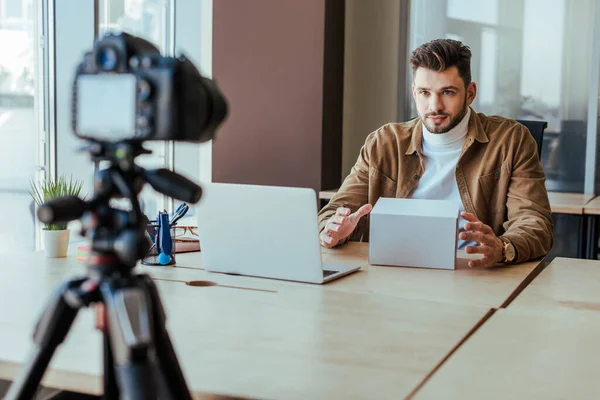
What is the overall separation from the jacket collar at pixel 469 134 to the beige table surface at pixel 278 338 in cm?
108

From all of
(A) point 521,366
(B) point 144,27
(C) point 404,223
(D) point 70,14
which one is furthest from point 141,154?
(B) point 144,27

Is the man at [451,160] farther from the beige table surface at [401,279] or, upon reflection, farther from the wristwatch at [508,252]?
the beige table surface at [401,279]

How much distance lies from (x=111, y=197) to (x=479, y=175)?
6.29 feet

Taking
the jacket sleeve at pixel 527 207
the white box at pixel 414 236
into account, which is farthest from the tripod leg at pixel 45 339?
the jacket sleeve at pixel 527 207

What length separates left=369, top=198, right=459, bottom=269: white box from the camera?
203 centimetres

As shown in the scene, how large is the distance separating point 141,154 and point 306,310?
2.48ft

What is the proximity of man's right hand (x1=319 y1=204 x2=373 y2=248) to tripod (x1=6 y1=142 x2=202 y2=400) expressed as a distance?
1.40 meters

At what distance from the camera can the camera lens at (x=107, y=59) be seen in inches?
34.8

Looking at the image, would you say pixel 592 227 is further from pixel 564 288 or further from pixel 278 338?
pixel 278 338

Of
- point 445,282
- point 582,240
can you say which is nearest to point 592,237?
point 582,240

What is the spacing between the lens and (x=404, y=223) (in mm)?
2053

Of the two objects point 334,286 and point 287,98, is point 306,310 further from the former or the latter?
point 287,98

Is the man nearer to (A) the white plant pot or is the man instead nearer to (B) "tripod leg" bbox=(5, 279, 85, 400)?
(A) the white plant pot

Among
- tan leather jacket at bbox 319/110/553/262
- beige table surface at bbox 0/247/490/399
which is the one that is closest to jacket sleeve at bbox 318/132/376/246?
tan leather jacket at bbox 319/110/553/262
